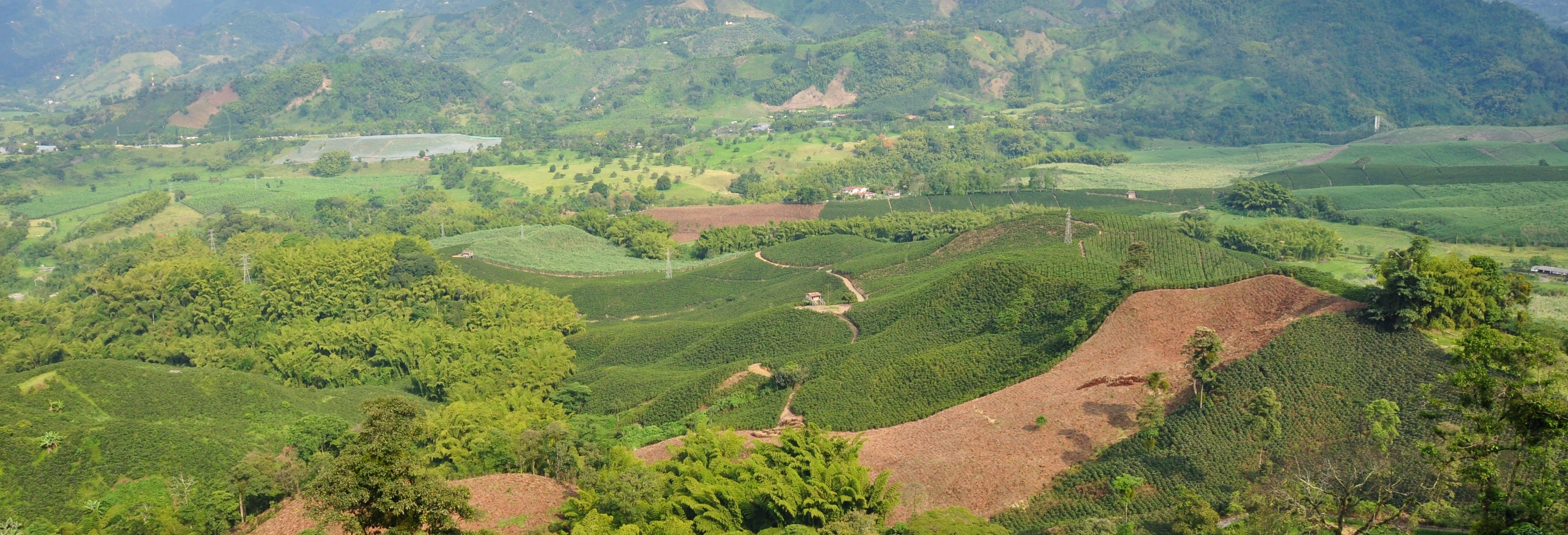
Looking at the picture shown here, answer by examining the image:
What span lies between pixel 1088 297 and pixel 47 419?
138 ft

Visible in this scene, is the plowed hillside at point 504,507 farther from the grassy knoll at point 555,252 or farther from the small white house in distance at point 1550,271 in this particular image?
the small white house in distance at point 1550,271

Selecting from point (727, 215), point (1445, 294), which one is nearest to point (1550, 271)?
point (1445, 294)

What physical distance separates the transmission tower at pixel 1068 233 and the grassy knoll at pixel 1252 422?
22.3 m

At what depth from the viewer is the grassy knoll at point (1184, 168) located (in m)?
115

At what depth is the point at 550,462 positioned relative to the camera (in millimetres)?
40062

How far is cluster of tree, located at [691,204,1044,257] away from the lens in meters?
89.7

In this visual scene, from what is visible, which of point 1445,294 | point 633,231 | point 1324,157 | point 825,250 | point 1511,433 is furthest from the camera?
point 1324,157

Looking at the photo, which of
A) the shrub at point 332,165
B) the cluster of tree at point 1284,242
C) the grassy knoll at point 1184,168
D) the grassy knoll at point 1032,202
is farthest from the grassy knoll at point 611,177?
the cluster of tree at point 1284,242

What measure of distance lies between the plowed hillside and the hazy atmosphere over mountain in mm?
148

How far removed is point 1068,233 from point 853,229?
3095 centimetres

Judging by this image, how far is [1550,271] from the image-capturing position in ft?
221

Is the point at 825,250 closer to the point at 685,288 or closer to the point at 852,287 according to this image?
the point at 685,288

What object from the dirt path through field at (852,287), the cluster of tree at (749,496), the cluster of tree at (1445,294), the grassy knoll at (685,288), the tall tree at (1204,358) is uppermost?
the cluster of tree at (1445,294)

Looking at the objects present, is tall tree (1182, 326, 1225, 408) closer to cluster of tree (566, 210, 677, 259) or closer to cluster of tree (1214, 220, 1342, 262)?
cluster of tree (1214, 220, 1342, 262)
